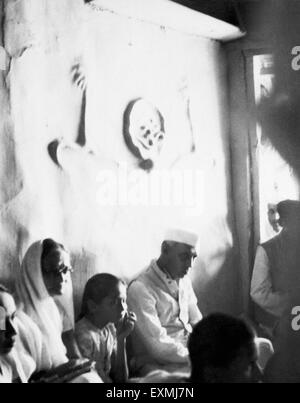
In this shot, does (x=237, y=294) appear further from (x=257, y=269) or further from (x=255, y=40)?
(x=255, y=40)

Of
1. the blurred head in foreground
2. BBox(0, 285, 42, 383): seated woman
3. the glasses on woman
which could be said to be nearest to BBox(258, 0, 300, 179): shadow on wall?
the blurred head in foreground

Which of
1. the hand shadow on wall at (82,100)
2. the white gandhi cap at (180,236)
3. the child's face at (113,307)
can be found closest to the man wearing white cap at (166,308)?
the white gandhi cap at (180,236)

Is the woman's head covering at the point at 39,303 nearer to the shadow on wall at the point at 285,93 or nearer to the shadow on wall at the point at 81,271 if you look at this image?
the shadow on wall at the point at 81,271

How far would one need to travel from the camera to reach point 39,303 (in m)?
1.60

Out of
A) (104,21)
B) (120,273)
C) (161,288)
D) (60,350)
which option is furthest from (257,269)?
(104,21)

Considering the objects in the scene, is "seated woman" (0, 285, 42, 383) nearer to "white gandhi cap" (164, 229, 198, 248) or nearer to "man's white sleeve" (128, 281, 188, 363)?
"man's white sleeve" (128, 281, 188, 363)

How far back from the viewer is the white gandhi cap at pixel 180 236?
1948 mm

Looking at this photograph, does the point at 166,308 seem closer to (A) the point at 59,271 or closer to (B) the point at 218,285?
(B) the point at 218,285

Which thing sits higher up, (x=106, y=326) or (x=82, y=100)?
(x=82, y=100)

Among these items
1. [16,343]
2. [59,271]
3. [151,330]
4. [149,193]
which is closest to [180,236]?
[149,193]

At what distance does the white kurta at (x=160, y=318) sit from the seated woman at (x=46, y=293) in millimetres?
215

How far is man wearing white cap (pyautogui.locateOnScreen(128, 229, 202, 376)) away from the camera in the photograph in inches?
71.9

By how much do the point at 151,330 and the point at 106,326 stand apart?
0.16m
